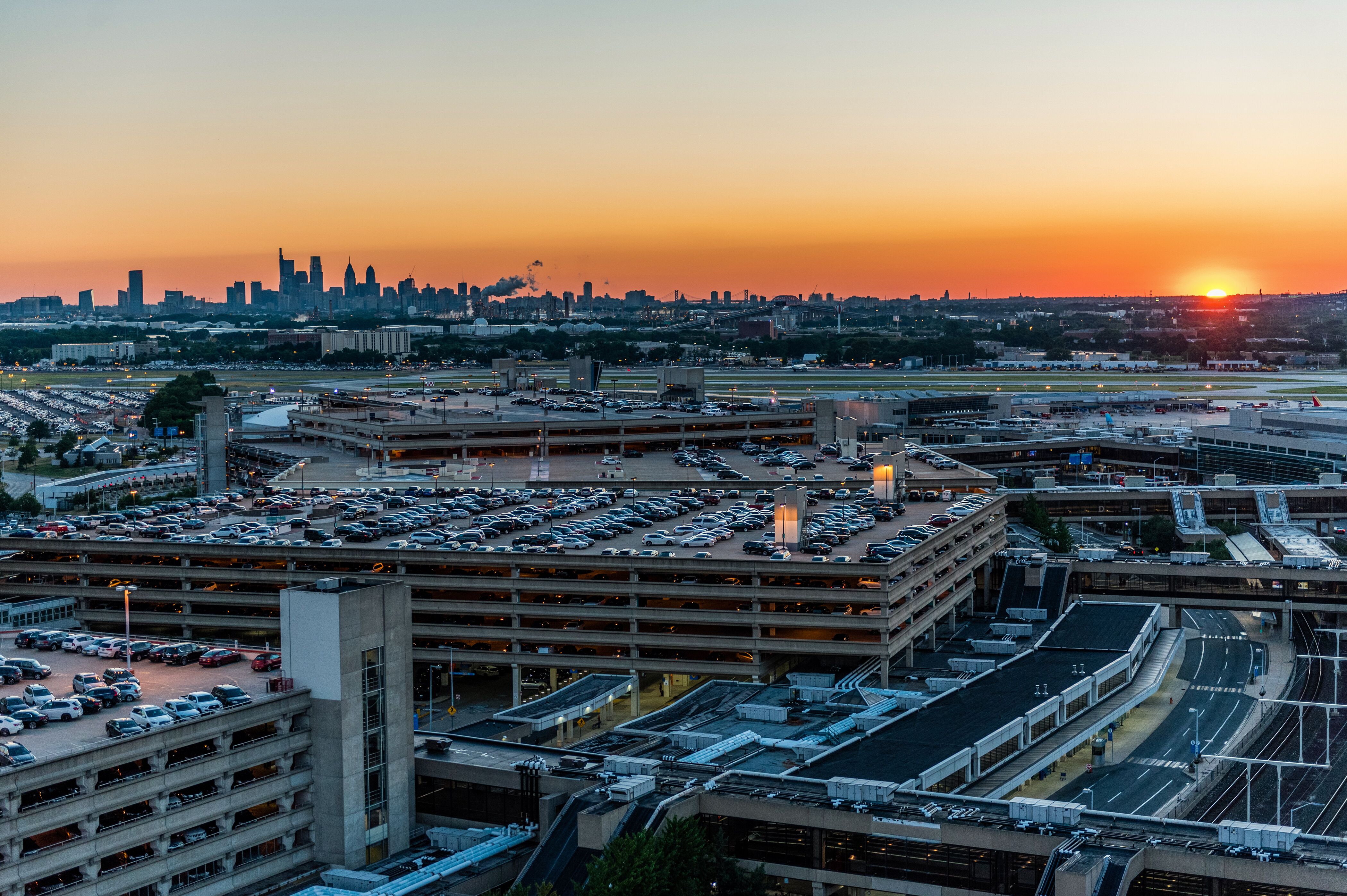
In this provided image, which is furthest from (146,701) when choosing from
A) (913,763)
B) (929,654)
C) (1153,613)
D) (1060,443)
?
(1060,443)

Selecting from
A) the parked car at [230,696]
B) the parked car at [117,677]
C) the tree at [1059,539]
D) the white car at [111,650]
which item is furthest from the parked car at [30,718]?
the tree at [1059,539]

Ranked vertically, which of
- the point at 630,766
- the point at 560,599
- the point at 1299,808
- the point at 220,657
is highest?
the point at 220,657

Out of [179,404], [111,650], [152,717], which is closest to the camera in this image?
[152,717]

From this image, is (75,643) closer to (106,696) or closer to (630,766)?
(106,696)

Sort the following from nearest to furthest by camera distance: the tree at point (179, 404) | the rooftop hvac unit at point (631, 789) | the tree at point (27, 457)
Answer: the rooftop hvac unit at point (631, 789) → the tree at point (27, 457) → the tree at point (179, 404)

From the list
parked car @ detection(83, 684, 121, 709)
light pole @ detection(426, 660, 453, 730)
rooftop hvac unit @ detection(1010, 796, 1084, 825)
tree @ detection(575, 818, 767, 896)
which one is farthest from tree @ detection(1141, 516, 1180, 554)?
parked car @ detection(83, 684, 121, 709)

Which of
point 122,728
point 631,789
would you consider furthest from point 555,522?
point 122,728

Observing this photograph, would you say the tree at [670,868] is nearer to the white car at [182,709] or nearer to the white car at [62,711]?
the white car at [182,709]
